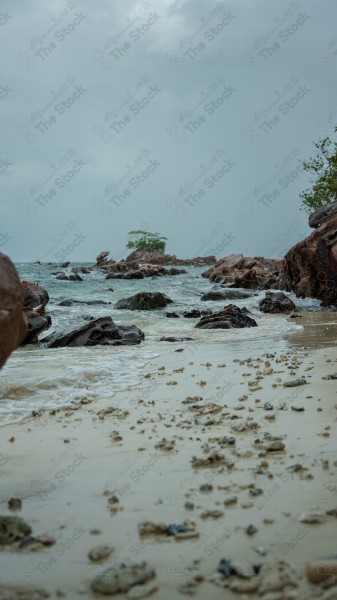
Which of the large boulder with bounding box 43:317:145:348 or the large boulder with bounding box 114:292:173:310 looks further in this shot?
the large boulder with bounding box 114:292:173:310

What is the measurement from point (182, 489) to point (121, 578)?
40.4 inches

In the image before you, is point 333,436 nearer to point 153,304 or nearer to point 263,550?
point 263,550

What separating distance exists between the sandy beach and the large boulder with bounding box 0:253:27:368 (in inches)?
40.7

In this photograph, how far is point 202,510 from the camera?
10.0 ft

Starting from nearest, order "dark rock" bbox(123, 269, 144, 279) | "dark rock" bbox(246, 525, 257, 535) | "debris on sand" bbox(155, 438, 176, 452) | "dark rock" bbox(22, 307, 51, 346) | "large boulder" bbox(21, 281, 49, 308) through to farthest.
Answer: "dark rock" bbox(246, 525, 257, 535), "debris on sand" bbox(155, 438, 176, 452), "dark rock" bbox(22, 307, 51, 346), "large boulder" bbox(21, 281, 49, 308), "dark rock" bbox(123, 269, 144, 279)

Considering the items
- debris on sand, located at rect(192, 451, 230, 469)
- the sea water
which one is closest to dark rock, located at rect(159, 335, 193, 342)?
the sea water

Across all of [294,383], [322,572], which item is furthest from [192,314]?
[322,572]

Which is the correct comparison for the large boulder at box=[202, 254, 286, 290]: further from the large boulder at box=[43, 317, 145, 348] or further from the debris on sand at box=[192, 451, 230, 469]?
the debris on sand at box=[192, 451, 230, 469]

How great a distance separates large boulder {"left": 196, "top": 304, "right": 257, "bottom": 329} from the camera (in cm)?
1433

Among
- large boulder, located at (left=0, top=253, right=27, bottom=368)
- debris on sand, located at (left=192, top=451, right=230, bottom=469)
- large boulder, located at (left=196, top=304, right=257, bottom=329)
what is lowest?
large boulder, located at (left=196, top=304, right=257, bottom=329)

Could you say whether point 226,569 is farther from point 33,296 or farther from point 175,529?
point 33,296

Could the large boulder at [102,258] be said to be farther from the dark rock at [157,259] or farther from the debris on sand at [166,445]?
the debris on sand at [166,445]

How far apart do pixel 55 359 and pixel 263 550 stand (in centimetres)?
762

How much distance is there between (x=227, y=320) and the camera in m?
14.5
